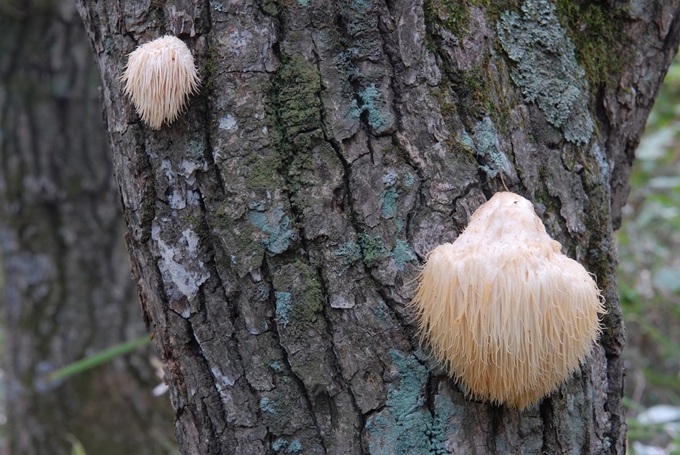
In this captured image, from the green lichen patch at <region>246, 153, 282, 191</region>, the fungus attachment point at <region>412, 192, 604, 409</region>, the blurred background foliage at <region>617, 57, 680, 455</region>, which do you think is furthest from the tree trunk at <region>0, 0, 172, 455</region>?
the blurred background foliage at <region>617, 57, 680, 455</region>

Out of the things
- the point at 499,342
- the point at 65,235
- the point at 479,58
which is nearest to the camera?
the point at 499,342

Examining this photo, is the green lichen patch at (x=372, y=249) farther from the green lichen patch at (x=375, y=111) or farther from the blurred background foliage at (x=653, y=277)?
the blurred background foliage at (x=653, y=277)

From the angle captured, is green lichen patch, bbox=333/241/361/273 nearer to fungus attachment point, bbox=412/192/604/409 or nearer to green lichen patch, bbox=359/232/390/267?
green lichen patch, bbox=359/232/390/267

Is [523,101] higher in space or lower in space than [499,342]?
higher

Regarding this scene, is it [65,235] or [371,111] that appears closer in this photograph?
[371,111]

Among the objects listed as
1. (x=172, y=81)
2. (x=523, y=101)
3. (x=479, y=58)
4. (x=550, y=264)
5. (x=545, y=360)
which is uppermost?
(x=172, y=81)

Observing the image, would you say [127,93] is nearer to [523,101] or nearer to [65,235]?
[523,101]

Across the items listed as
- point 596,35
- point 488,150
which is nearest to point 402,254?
point 488,150

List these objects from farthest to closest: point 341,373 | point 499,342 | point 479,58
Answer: point 479,58 → point 341,373 → point 499,342

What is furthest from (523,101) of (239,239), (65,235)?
(65,235)
